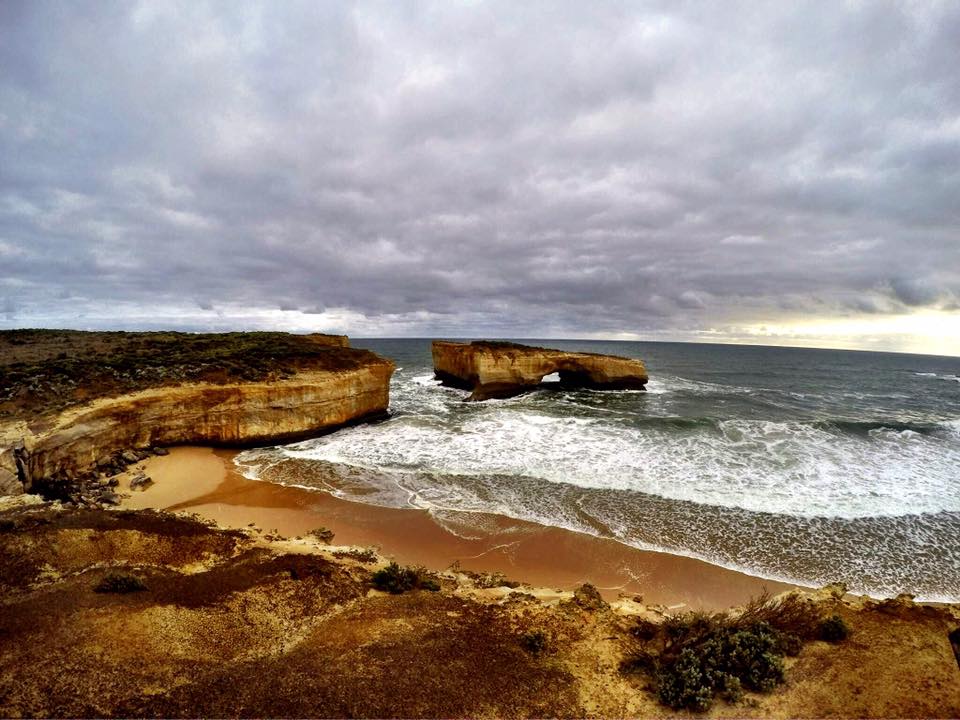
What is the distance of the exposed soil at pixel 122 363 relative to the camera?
1366 centimetres

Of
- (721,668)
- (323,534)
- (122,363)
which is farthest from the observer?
(122,363)

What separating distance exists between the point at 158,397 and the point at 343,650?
14.2 m

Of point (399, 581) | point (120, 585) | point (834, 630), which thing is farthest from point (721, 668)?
point (120, 585)

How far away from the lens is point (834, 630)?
5.54 m

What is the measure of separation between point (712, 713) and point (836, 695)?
1.51 metres

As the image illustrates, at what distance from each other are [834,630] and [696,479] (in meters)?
8.57

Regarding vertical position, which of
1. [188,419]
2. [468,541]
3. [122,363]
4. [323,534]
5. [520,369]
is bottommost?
[468,541]

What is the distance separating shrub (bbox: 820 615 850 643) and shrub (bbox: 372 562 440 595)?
5.75 meters

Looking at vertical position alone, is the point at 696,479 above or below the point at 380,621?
below

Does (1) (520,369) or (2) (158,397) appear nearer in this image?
(2) (158,397)

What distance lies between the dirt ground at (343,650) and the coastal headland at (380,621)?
0.03 meters

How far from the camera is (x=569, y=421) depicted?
72.7 ft

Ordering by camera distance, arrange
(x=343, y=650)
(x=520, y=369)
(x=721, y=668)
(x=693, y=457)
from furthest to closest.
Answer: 1. (x=520, y=369)
2. (x=693, y=457)
3. (x=343, y=650)
4. (x=721, y=668)

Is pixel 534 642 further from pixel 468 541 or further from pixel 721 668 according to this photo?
pixel 468 541
